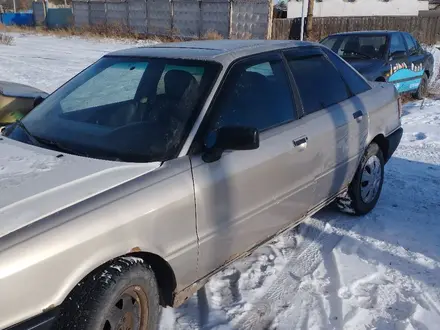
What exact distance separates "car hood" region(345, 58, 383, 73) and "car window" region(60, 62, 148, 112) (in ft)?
20.8

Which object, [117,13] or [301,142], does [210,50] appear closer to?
[301,142]

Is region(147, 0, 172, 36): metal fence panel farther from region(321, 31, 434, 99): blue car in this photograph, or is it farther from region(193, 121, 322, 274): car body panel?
region(193, 121, 322, 274): car body panel

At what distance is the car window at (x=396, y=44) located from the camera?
9.66m

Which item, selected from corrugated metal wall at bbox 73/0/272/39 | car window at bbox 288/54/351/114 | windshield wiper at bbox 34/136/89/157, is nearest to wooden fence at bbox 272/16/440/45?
corrugated metal wall at bbox 73/0/272/39

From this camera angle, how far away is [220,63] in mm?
3113

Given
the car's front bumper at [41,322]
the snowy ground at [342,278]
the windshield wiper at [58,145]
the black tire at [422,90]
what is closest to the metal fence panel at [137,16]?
the black tire at [422,90]

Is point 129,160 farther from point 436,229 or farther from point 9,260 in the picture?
point 436,229

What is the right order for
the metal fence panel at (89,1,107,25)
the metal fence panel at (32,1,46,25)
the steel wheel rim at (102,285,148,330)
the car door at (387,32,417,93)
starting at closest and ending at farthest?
the steel wheel rim at (102,285,148,330), the car door at (387,32,417,93), the metal fence panel at (89,1,107,25), the metal fence panel at (32,1,46,25)

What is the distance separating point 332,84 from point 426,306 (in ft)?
6.26

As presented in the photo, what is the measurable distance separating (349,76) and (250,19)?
2434 cm

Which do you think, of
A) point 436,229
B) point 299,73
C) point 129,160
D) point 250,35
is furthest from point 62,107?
point 250,35

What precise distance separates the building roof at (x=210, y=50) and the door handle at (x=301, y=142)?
684 mm

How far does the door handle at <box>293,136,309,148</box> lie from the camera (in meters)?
3.37

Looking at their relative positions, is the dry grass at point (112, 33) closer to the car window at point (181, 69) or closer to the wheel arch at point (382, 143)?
the wheel arch at point (382, 143)
